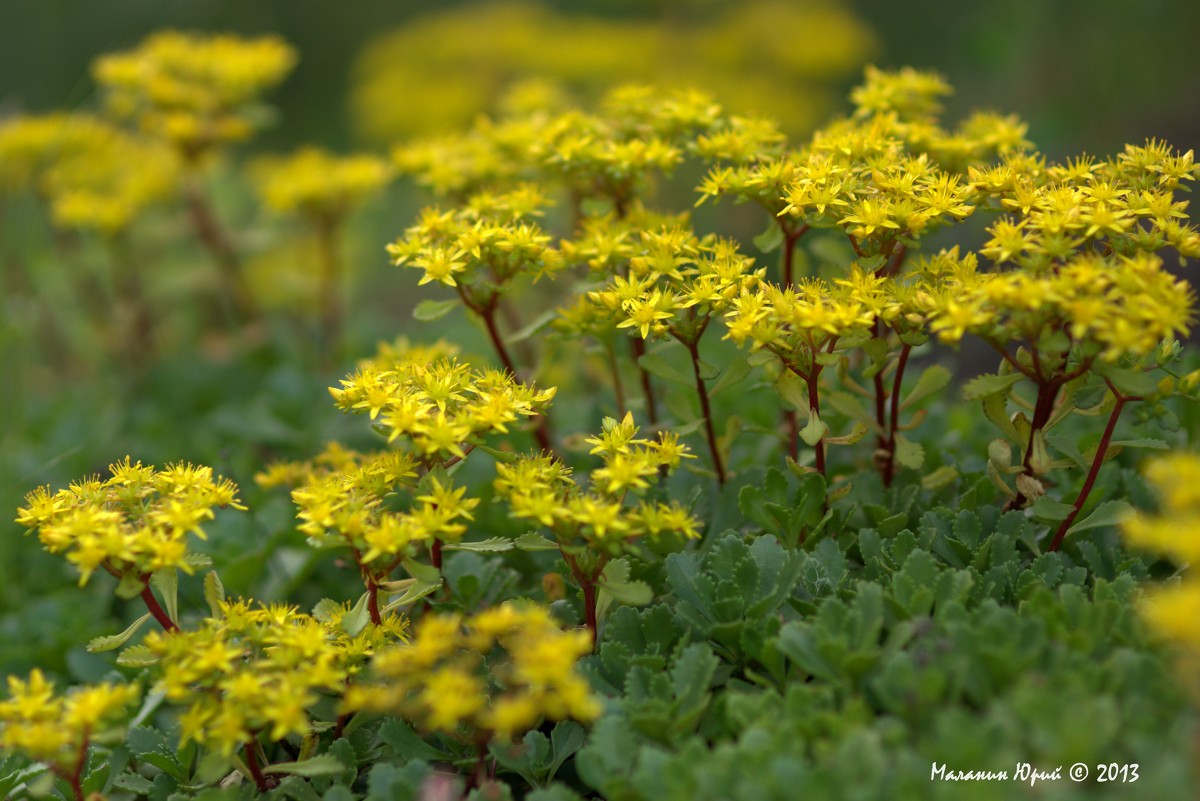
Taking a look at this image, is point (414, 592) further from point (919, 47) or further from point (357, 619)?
point (919, 47)

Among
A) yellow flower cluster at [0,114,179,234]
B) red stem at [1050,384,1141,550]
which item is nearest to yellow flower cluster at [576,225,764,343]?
red stem at [1050,384,1141,550]

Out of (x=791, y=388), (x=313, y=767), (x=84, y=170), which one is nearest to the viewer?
(x=313, y=767)

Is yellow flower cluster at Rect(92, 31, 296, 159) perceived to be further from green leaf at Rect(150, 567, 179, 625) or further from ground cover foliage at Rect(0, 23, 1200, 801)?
green leaf at Rect(150, 567, 179, 625)

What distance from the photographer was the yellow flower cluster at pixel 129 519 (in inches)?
59.8

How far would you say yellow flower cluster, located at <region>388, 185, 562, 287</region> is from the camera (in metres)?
1.84

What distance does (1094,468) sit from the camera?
1.75 meters

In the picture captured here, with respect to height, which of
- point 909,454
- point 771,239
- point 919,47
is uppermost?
point 919,47

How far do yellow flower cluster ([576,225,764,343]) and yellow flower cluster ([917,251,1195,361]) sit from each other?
308 mm

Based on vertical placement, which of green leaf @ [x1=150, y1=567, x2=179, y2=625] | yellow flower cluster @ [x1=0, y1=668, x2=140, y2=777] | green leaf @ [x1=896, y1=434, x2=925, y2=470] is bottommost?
yellow flower cluster @ [x1=0, y1=668, x2=140, y2=777]

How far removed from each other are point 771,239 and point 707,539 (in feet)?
1.86

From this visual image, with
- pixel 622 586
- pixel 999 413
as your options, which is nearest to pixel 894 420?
pixel 999 413

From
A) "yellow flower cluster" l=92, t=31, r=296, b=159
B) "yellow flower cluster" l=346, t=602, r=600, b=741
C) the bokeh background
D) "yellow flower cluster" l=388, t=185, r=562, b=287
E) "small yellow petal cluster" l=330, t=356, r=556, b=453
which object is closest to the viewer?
"yellow flower cluster" l=346, t=602, r=600, b=741

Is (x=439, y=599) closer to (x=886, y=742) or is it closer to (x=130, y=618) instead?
(x=886, y=742)

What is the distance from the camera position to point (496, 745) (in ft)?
5.32
